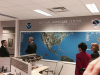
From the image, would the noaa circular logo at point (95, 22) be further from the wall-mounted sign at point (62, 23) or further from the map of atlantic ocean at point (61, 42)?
the wall-mounted sign at point (62, 23)

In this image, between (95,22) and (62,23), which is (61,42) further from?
(95,22)

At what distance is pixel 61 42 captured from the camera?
4.90m

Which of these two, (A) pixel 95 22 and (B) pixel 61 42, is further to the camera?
(B) pixel 61 42

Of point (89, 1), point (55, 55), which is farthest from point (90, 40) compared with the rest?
point (89, 1)

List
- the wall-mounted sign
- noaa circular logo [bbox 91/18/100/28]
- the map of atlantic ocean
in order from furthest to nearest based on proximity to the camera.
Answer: the wall-mounted sign → the map of atlantic ocean → noaa circular logo [bbox 91/18/100/28]

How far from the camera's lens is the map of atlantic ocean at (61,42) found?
4.42m

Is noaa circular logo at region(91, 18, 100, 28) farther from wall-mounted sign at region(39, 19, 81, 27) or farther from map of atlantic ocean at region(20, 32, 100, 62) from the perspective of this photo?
wall-mounted sign at region(39, 19, 81, 27)

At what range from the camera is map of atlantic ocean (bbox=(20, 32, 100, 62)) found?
442 cm

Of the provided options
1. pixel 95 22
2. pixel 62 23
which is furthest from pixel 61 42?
pixel 95 22

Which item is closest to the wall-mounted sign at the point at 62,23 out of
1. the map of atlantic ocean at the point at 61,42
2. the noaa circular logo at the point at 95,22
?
the map of atlantic ocean at the point at 61,42

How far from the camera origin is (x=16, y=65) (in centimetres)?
261

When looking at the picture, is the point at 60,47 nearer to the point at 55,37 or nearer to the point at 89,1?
the point at 55,37

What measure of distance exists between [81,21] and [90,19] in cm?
33

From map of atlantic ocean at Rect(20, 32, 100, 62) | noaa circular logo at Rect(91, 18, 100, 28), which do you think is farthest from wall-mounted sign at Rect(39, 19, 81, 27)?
noaa circular logo at Rect(91, 18, 100, 28)
